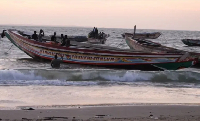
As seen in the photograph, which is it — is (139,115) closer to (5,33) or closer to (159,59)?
(159,59)

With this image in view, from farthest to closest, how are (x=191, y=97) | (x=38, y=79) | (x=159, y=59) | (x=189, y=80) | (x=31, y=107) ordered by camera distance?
(x=159, y=59), (x=189, y=80), (x=38, y=79), (x=191, y=97), (x=31, y=107)

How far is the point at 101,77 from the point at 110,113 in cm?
633

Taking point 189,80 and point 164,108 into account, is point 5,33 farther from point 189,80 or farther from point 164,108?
A: point 164,108

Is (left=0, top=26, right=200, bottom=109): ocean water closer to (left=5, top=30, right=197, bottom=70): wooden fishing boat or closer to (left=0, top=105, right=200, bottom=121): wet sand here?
(left=0, top=105, right=200, bottom=121): wet sand

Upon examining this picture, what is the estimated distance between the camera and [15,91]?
9.83m

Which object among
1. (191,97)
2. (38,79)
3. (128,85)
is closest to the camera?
(191,97)

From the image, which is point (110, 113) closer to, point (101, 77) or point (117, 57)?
point (101, 77)

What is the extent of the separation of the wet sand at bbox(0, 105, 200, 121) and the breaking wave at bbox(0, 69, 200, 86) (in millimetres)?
4660

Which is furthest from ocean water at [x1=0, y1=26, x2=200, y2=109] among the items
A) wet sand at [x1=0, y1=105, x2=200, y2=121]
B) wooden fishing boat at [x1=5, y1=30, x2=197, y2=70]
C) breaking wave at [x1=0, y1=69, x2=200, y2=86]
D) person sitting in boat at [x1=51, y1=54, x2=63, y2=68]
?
person sitting in boat at [x1=51, y1=54, x2=63, y2=68]

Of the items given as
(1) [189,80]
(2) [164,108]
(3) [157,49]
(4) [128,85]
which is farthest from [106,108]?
(3) [157,49]

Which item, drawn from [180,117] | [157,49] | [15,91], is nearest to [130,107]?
[180,117]

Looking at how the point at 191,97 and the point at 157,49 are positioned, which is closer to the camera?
the point at 191,97

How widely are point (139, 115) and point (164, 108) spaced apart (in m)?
0.96

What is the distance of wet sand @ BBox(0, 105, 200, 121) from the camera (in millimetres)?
6453
